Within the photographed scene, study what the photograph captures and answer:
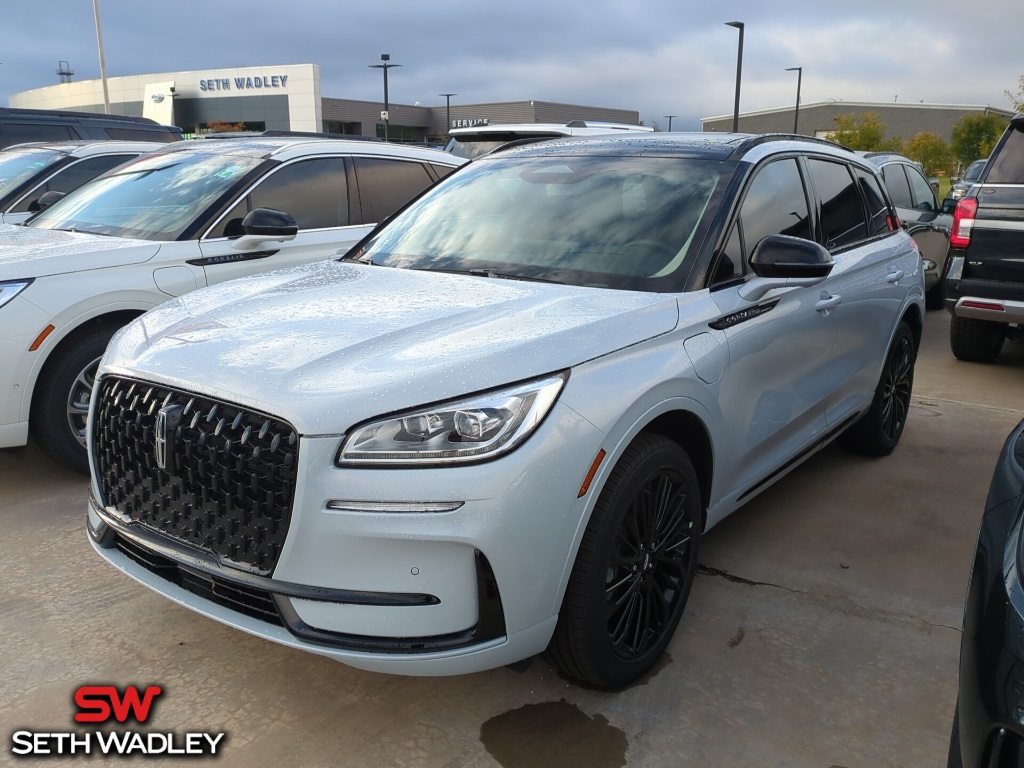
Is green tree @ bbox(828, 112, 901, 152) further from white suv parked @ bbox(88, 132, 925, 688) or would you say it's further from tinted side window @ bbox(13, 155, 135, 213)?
white suv parked @ bbox(88, 132, 925, 688)

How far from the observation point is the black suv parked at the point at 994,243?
20.5 ft

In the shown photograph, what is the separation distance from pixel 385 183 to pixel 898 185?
5.83 metres

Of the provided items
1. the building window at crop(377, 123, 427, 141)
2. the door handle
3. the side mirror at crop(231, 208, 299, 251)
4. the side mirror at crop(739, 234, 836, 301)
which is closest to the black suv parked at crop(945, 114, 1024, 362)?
the door handle

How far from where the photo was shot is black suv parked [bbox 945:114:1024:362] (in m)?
6.25

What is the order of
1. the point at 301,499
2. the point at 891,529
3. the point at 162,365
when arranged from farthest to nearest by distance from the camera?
the point at 891,529, the point at 162,365, the point at 301,499

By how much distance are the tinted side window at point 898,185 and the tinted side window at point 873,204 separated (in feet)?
14.2

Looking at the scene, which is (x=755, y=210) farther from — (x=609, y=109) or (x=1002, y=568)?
(x=609, y=109)

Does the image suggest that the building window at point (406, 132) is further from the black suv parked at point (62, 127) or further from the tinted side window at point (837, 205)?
the tinted side window at point (837, 205)

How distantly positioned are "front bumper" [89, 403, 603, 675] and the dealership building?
46.8m

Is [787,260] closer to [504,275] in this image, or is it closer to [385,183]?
[504,275]

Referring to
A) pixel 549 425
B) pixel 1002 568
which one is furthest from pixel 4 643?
pixel 1002 568

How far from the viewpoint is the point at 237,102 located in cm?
5209

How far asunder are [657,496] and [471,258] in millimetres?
1254

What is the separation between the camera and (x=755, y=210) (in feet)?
11.3
